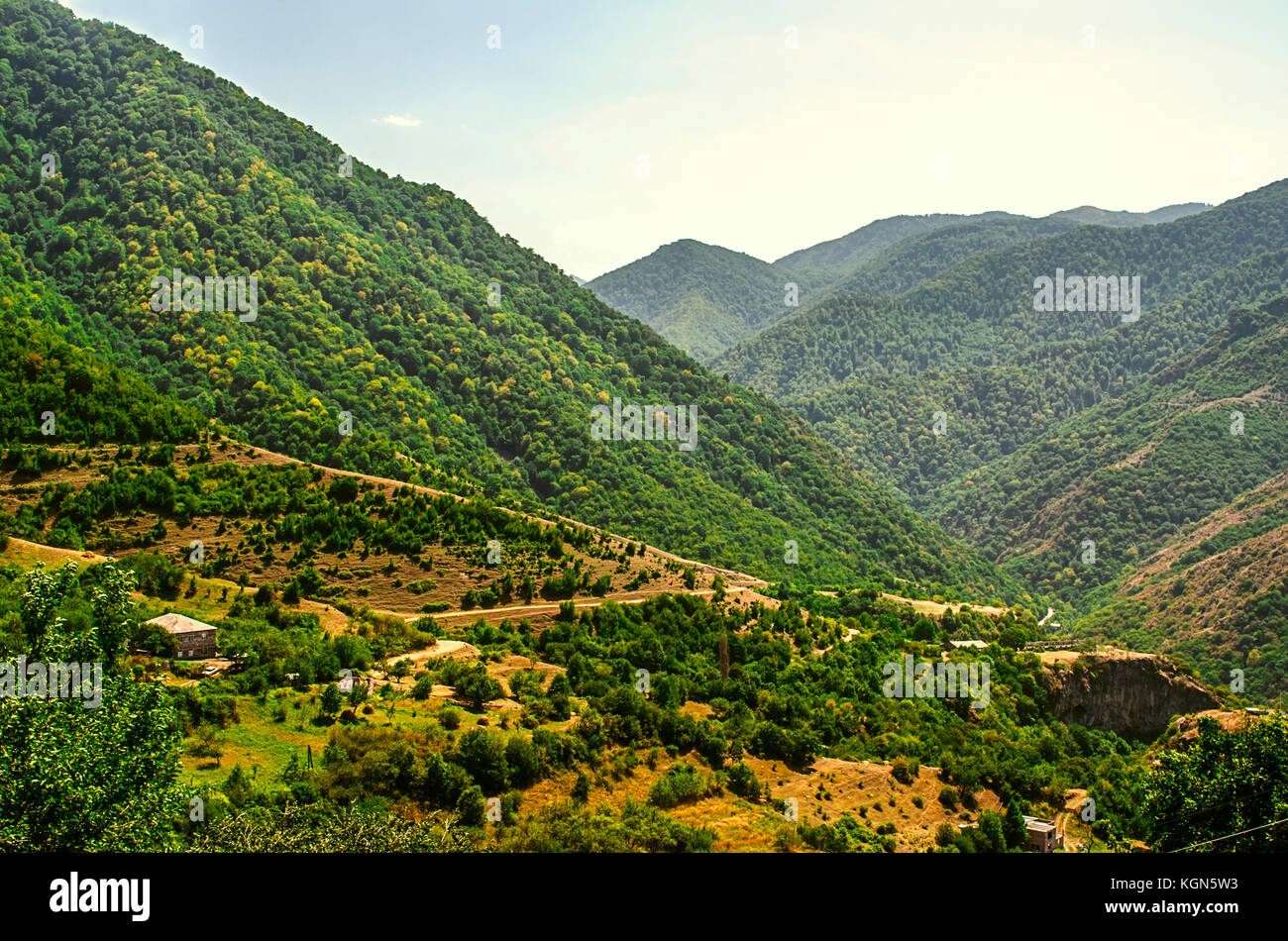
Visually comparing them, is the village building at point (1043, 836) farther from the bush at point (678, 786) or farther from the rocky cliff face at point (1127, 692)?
the rocky cliff face at point (1127, 692)

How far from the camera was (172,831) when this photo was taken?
1873 cm

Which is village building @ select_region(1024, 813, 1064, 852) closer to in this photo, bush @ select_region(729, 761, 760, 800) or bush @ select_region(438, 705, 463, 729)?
bush @ select_region(729, 761, 760, 800)

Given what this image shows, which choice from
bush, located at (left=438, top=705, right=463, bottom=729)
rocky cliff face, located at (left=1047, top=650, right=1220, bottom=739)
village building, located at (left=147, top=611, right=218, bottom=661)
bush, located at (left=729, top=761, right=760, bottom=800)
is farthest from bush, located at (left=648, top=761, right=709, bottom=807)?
rocky cliff face, located at (left=1047, top=650, right=1220, bottom=739)

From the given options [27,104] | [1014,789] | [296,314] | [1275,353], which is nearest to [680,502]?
[296,314]

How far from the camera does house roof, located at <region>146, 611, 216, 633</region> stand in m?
34.2

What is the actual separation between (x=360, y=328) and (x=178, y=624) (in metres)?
78.0

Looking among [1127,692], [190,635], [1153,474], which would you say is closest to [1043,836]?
[190,635]

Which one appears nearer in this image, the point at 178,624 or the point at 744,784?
the point at 178,624

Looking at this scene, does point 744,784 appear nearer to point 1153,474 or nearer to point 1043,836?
point 1043,836

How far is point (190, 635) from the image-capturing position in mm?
34219

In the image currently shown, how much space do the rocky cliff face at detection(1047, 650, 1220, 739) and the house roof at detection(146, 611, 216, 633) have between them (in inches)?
2210

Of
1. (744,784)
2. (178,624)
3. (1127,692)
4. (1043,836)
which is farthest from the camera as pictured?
(1127,692)
